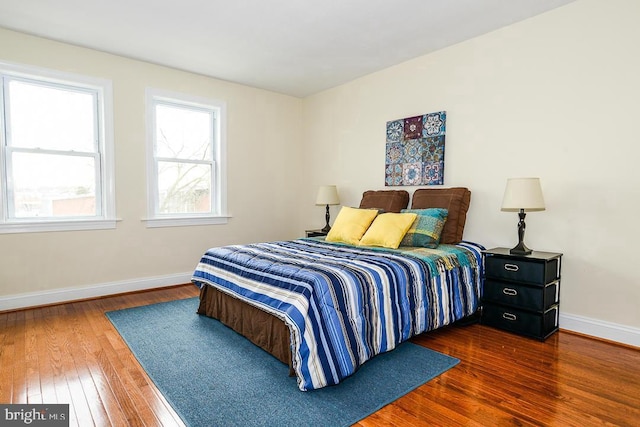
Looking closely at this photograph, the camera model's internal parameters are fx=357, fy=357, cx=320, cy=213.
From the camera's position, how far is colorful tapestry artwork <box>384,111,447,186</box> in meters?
3.78

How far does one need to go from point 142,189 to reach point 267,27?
2.32 meters

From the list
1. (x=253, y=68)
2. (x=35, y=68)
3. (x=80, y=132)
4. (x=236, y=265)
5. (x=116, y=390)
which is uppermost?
(x=253, y=68)

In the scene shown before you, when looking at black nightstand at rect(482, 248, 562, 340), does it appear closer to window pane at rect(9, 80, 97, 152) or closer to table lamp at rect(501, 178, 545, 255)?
table lamp at rect(501, 178, 545, 255)

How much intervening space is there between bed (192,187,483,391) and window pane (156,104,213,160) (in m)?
1.94

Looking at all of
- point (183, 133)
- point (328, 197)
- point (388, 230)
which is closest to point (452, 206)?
point (388, 230)

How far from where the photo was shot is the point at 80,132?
3.83 m

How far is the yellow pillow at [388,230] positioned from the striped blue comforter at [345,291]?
0.52 feet

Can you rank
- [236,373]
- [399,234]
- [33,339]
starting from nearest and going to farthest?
[236,373]
[33,339]
[399,234]

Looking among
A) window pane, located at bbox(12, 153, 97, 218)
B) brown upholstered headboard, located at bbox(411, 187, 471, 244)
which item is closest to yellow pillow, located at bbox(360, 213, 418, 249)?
brown upholstered headboard, located at bbox(411, 187, 471, 244)

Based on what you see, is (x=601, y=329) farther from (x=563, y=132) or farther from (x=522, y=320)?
(x=563, y=132)

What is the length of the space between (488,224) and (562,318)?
3.23ft

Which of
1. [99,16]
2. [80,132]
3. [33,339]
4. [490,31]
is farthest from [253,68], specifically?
[33,339]

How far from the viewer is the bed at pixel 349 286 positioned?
2039 millimetres

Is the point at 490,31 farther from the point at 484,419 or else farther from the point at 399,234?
the point at 484,419
